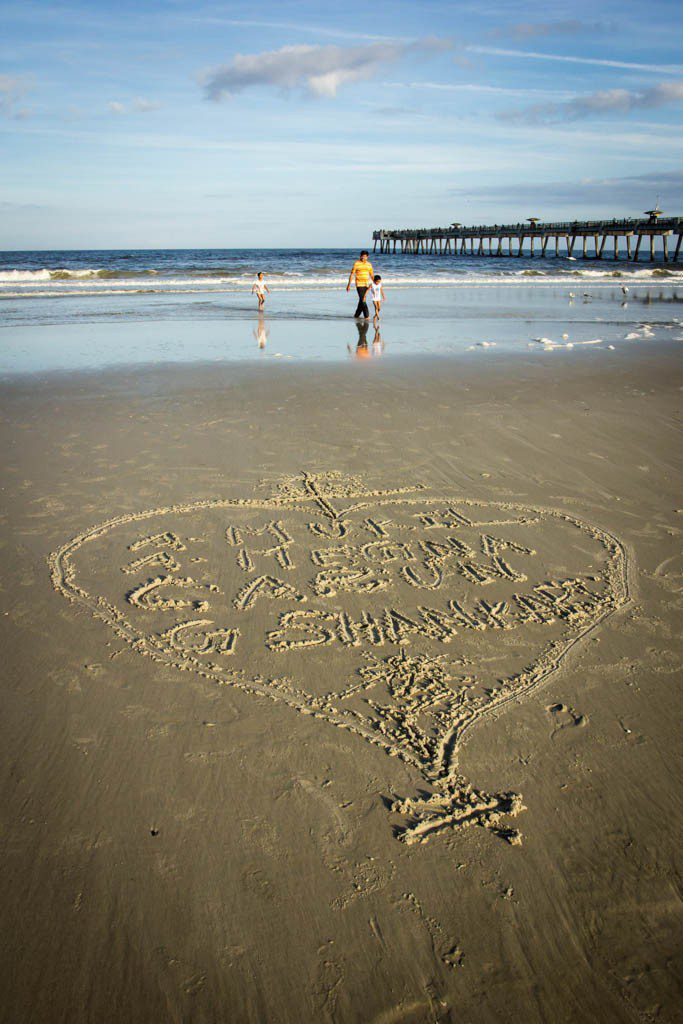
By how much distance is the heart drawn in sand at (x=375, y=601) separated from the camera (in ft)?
8.50

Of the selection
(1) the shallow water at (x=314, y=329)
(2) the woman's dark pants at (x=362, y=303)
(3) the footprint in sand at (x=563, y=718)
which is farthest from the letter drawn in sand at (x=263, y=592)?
(2) the woman's dark pants at (x=362, y=303)

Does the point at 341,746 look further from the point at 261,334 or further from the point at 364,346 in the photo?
the point at 261,334

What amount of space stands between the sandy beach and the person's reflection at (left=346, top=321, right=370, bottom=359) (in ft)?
20.0

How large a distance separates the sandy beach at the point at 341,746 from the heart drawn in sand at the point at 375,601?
0.06 feet

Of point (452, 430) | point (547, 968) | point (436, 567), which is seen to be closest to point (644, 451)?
point (452, 430)

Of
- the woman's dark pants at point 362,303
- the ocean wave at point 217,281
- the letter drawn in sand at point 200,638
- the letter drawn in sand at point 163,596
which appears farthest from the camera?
the ocean wave at point 217,281

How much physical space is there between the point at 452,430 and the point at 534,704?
422cm

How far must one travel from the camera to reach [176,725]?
254 cm

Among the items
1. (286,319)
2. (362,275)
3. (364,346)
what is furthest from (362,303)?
(364,346)

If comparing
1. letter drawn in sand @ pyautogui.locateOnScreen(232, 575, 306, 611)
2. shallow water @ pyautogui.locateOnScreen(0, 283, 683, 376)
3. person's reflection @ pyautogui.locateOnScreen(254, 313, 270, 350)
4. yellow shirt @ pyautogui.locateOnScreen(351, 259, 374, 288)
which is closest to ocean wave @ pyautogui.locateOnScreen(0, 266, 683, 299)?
shallow water @ pyautogui.locateOnScreen(0, 283, 683, 376)

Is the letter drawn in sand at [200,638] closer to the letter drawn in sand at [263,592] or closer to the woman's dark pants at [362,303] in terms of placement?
the letter drawn in sand at [263,592]

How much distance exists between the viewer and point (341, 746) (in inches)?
95.7

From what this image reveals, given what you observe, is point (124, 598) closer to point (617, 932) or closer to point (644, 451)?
point (617, 932)

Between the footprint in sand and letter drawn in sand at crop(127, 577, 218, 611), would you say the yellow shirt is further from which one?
the footprint in sand
